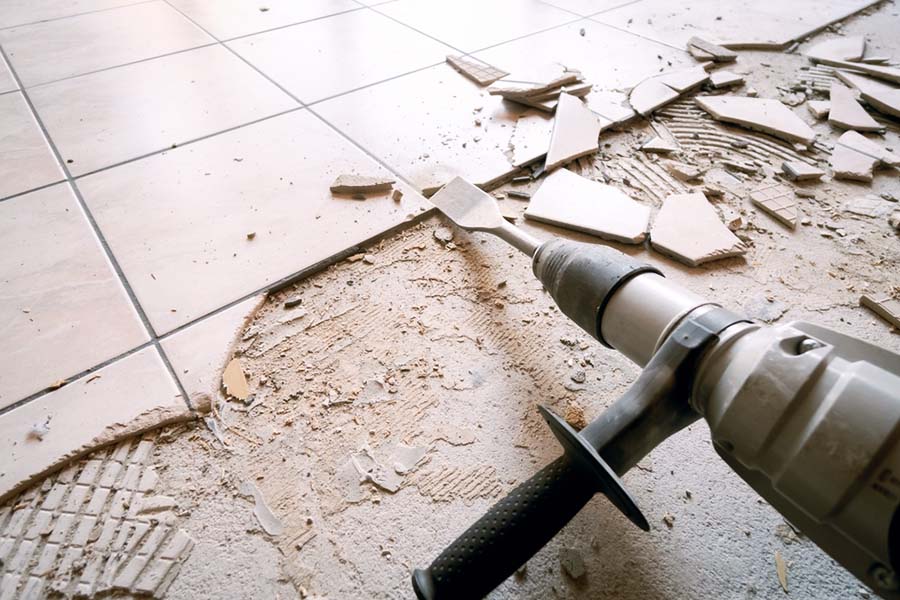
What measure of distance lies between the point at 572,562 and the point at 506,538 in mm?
201

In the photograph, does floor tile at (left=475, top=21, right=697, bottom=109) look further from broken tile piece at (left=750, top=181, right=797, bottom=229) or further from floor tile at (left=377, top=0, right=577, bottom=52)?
broken tile piece at (left=750, top=181, right=797, bottom=229)

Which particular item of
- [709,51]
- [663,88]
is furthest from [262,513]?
[709,51]

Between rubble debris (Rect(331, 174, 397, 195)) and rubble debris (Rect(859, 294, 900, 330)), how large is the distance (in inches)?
41.7

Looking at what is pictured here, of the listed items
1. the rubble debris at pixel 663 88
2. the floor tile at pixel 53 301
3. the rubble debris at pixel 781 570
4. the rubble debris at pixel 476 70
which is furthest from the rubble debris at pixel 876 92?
the floor tile at pixel 53 301

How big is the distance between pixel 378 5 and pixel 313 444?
219cm

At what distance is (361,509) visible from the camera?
75cm

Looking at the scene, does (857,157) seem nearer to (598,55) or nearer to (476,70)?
(598,55)

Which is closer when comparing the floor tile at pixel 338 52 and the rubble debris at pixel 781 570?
the rubble debris at pixel 781 570

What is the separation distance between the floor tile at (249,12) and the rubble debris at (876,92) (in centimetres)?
196

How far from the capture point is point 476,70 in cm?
179

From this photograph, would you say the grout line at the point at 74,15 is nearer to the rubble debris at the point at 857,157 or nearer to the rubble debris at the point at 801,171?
the rubble debris at the point at 801,171

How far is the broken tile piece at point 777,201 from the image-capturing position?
4.05 feet

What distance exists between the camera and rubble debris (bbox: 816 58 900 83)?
5.88ft

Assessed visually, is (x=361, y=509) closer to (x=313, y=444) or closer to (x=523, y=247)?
(x=313, y=444)
